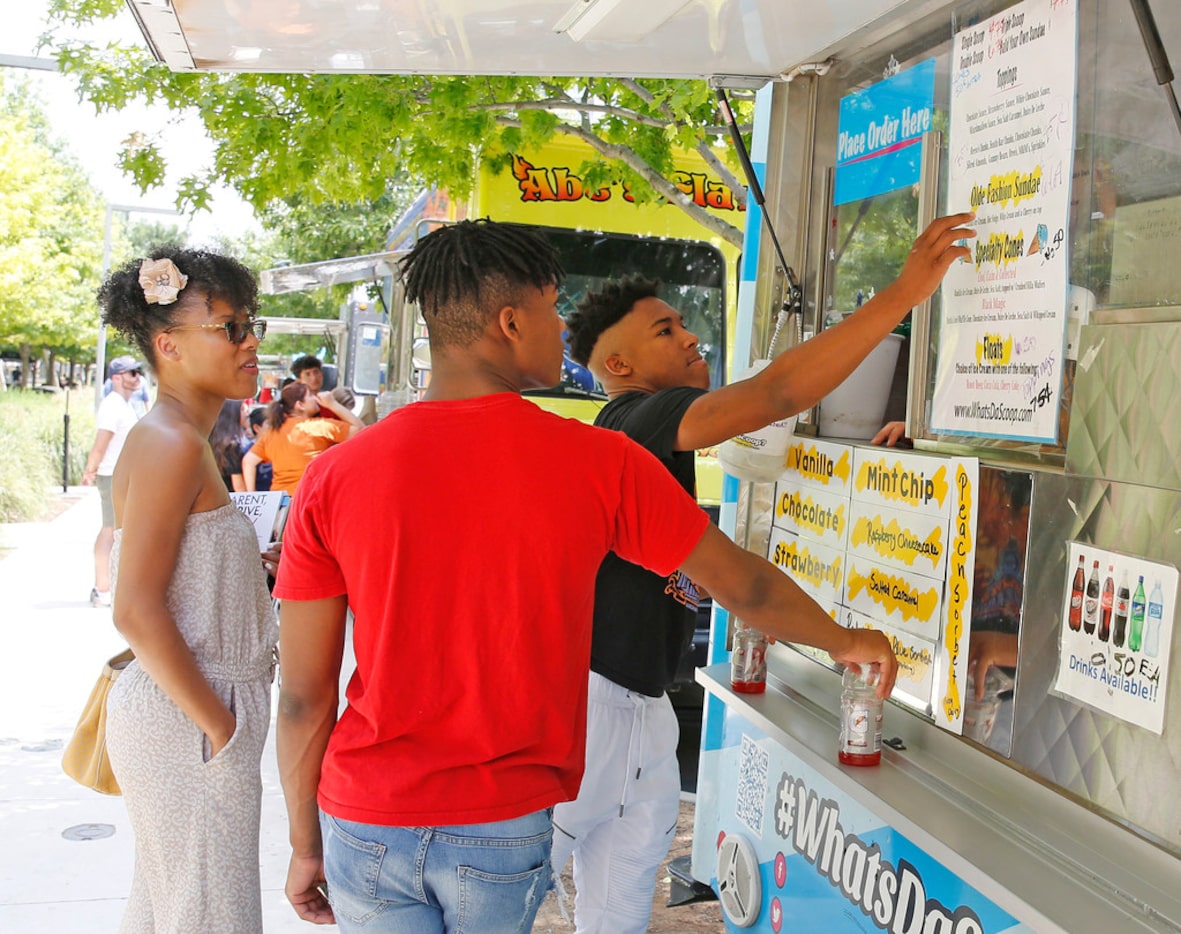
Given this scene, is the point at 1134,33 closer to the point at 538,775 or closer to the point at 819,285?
the point at 819,285

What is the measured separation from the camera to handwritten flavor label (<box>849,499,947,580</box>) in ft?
8.46

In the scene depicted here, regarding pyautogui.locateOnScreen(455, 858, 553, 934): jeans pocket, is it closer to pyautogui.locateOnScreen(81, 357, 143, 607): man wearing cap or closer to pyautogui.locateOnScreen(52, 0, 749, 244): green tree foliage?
pyautogui.locateOnScreen(52, 0, 749, 244): green tree foliage

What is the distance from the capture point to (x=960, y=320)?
2.58 metres

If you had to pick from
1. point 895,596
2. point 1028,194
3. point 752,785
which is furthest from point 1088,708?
point 752,785

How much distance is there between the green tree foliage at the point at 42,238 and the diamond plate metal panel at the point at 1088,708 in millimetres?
14569

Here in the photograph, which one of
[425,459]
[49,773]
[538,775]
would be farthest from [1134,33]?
[49,773]

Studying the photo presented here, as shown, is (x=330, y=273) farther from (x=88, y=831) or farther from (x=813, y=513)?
(x=813, y=513)

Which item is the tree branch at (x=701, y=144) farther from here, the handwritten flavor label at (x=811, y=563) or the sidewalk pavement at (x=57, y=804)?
the sidewalk pavement at (x=57, y=804)

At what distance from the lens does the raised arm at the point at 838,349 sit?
248 centimetres

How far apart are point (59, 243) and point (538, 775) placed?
36.5 meters

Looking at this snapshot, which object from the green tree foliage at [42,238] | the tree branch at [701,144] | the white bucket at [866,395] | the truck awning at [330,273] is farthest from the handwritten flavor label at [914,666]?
the green tree foliage at [42,238]

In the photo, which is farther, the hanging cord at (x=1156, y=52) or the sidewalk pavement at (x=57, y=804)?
the sidewalk pavement at (x=57, y=804)

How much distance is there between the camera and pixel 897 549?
2746 millimetres

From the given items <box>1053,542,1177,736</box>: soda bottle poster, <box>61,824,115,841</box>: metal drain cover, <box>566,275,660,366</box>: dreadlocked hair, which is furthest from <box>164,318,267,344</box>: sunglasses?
<box>61,824,115,841</box>: metal drain cover
